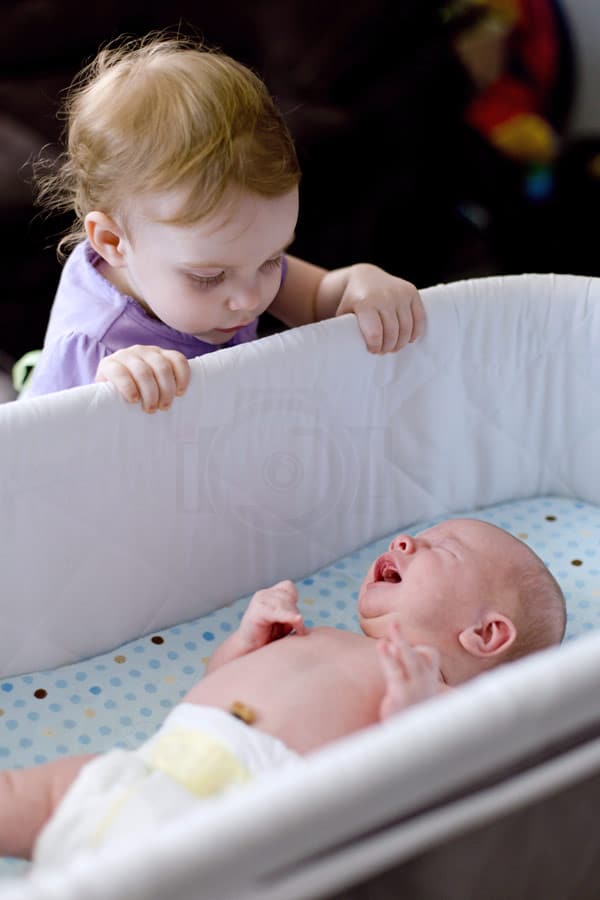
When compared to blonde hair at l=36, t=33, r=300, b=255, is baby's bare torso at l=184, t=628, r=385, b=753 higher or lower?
lower

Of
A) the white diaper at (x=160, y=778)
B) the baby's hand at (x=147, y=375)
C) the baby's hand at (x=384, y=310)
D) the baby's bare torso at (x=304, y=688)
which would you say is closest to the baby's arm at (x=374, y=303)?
the baby's hand at (x=384, y=310)

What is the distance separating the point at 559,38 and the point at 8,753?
2.33 m

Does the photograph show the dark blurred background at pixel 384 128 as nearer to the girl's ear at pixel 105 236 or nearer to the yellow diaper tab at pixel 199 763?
the girl's ear at pixel 105 236

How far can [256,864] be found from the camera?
650 millimetres

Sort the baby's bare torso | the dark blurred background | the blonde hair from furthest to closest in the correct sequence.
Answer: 1. the dark blurred background
2. the blonde hair
3. the baby's bare torso

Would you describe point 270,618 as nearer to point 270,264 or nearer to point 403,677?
point 403,677

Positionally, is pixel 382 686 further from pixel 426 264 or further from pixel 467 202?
pixel 467 202

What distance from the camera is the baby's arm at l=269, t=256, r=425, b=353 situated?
125 cm

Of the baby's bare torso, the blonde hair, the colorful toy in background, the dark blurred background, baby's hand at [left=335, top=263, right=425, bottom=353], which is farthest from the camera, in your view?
the colorful toy in background

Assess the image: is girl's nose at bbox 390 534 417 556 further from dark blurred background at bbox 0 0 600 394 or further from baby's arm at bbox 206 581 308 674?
dark blurred background at bbox 0 0 600 394

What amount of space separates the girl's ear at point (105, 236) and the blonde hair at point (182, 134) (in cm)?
1

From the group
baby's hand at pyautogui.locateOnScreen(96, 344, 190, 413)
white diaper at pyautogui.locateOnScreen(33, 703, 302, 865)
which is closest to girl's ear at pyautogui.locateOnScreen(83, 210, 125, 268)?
baby's hand at pyautogui.locateOnScreen(96, 344, 190, 413)

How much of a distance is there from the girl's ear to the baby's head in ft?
1.33

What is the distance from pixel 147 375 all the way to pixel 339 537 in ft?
1.13
